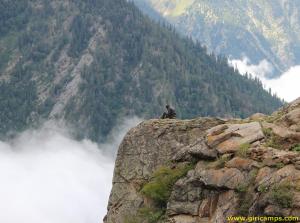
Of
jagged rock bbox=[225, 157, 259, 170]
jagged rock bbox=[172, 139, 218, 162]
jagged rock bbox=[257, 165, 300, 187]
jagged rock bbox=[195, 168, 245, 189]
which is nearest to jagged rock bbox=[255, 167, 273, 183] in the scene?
jagged rock bbox=[257, 165, 300, 187]

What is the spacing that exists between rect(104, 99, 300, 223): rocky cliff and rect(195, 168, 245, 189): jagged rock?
0.06m

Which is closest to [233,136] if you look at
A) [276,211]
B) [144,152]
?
[276,211]

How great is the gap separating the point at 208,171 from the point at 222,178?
153 cm

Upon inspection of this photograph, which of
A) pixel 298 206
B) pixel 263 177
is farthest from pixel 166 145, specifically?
pixel 298 206

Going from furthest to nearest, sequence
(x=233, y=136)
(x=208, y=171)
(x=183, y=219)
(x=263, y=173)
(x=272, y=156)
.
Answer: (x=233, y=136) → (x=183, y=219) → (x=208, y=171) → (x=272, y=156) → (x=263, y=173)

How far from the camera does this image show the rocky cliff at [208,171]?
38.2 meters

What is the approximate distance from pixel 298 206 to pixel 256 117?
17.7 metres

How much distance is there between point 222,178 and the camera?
41312mm

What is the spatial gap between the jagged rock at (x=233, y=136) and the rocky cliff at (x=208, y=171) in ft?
0.21

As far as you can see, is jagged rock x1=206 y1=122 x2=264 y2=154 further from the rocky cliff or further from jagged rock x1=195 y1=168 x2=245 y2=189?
jagged rock x1=195 y1=168 x2=245 y2=189

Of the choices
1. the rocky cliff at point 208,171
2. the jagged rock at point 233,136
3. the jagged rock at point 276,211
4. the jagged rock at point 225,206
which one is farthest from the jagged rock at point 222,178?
the jagged rock at point 276,211

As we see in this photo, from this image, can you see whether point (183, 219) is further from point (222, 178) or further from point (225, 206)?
point (222, 178)

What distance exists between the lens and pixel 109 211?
5366 centimetres

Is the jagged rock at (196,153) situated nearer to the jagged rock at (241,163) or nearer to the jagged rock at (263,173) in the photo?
the jagged rock at (241,163)
